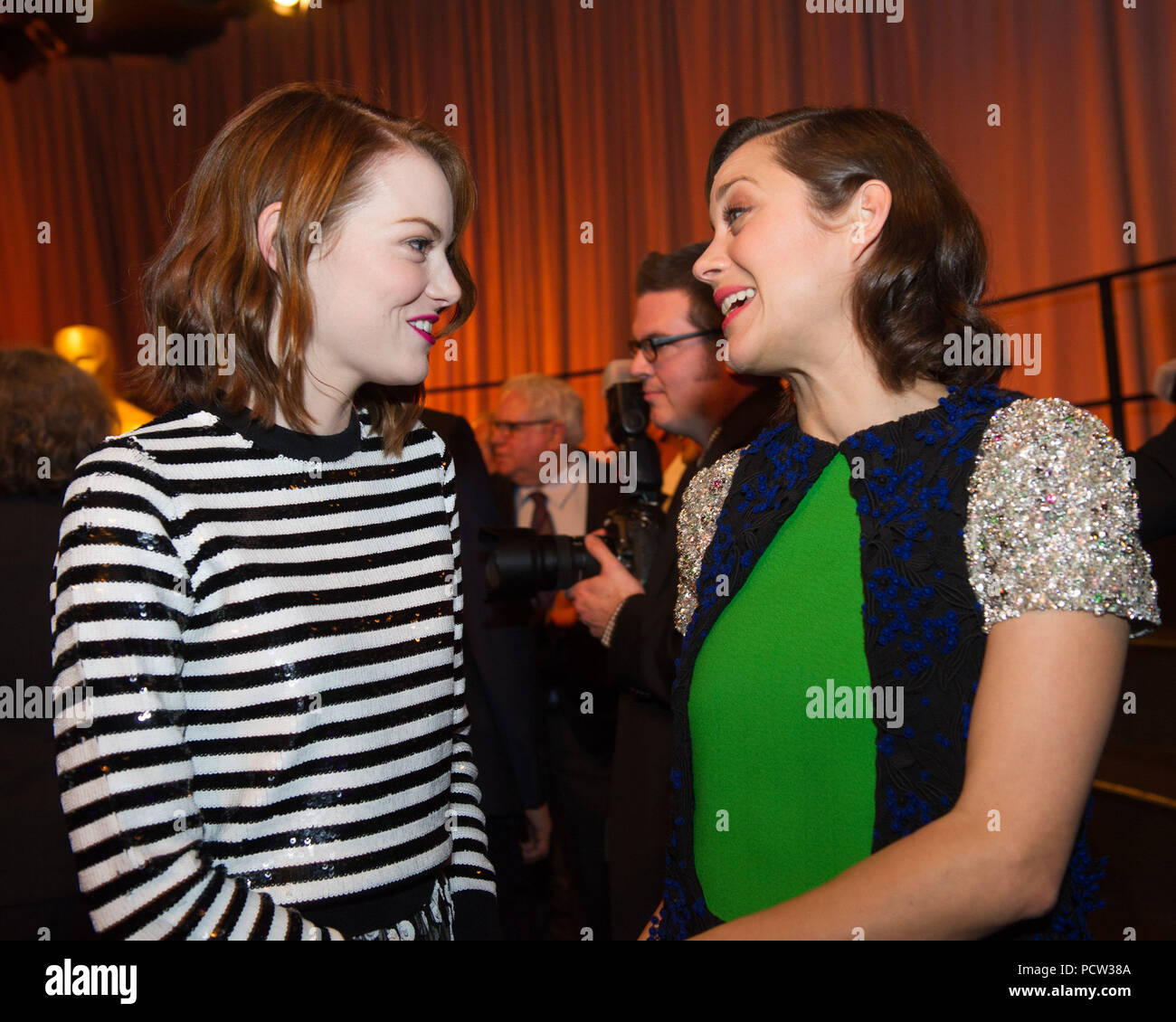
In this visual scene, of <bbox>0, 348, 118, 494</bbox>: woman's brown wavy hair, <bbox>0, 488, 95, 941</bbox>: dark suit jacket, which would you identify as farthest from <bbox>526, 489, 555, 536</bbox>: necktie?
<bbox>0, 488, 95, 941</bbox>: dark suit jacket

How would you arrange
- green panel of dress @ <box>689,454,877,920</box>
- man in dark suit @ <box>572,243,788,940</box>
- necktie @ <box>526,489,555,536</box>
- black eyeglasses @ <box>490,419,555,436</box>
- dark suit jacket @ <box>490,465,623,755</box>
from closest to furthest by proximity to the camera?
green panel of dress @ <box>689,454,877,920</box> → man in dark suit @ <box>572,243,788,940</box> → dark suit jacket @ <box>490,465,623,755</box> → necktie @ <box>526,489,555,536</box> → black eyeglasses @ <box>490,419,555,436</box>

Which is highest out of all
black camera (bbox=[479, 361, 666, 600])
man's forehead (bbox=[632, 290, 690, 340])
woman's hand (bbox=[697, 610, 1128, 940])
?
man's forehead (bbox=[632, 290, 690, 340])

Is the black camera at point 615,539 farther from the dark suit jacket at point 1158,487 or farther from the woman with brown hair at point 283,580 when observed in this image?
the dark suit jacket at point 1158,487

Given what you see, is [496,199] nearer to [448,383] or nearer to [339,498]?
[448,383]

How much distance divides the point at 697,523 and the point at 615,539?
2.51ft

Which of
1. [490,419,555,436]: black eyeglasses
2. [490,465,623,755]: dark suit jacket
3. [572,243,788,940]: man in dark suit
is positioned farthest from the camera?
[490,419,555,436]: black eyeglasses

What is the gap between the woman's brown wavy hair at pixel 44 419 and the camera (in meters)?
1.79

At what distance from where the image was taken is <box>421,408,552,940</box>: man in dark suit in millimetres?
2172

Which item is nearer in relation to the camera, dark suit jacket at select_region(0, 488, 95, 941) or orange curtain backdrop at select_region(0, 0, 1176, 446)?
dark suit jacket at select_region(0, 488, 95, 941)

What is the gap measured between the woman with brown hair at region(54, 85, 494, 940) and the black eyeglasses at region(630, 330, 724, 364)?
0.97 m


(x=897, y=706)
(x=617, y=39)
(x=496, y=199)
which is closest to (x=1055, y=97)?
(x=617, y=39)

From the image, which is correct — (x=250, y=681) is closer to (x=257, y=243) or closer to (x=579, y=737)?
(x=257, y=243)

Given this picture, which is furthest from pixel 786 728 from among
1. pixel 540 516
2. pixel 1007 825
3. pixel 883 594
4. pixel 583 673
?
pixel 540 516

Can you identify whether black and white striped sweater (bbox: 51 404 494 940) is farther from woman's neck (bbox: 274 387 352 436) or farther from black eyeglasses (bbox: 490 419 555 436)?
black eyeglasses (bbox: 490 419 555 436)
